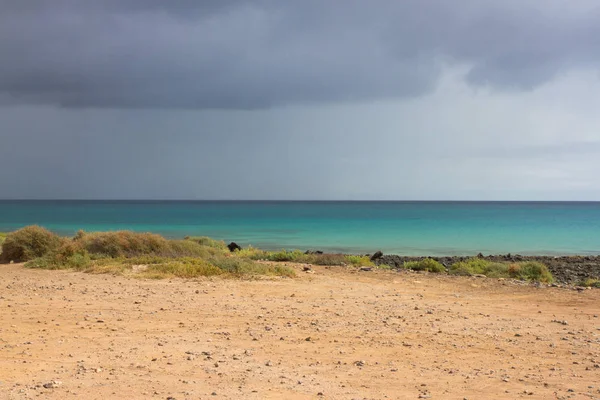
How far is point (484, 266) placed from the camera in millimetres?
20375

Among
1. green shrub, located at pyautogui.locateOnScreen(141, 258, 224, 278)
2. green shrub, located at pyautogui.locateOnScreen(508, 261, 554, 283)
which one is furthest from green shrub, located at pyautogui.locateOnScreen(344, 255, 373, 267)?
green shrub, located at pyautogui.locateOnScreen(141, 258, 224, 278)

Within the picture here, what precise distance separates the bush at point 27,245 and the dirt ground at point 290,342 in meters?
5.94

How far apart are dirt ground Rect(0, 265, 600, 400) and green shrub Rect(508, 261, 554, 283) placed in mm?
3635

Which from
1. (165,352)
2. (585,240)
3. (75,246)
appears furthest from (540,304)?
(585,240)

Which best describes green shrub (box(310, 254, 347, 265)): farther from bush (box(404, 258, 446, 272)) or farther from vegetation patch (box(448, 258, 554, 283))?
vegetation patch (box(448, 258, 554, 283))

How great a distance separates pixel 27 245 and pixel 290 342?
15594 millimetres

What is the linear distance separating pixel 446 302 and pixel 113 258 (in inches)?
469

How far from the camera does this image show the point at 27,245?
67.7 ft

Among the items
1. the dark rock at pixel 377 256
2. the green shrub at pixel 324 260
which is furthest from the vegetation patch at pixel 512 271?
the dark rock at pixel 377 256

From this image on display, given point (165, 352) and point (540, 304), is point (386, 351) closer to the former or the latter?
point (165, 352)

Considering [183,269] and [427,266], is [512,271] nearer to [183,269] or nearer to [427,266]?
[427,266]

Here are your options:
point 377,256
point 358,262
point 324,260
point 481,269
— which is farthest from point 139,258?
point 377,256

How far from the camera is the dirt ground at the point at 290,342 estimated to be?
6.66 metres

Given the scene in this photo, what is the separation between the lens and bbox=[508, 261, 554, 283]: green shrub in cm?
1847
